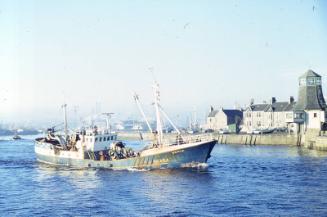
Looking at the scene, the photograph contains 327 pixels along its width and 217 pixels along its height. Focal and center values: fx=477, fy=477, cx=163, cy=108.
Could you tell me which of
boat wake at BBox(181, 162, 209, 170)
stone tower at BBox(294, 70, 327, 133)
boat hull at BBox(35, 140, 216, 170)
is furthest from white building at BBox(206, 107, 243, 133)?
boat hull at BBox(35, 140, 216, 170)

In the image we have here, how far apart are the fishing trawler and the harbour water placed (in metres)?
2.37

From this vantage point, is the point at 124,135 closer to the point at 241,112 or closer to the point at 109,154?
the point at 241,112

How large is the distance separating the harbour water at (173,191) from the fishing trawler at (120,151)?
93.4 inches

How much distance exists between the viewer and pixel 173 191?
155 ft

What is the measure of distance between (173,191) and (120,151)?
23975 millimetres

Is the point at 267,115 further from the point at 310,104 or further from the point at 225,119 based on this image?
the point at 310,104

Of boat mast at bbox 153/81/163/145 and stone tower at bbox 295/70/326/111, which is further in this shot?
stone tower at bbox 295/70/326/111

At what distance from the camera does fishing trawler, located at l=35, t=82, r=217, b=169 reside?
63125 millimetres

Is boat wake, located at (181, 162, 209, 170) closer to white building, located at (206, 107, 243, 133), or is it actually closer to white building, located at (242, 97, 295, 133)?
white building, located at (242, 97, 295, 133)

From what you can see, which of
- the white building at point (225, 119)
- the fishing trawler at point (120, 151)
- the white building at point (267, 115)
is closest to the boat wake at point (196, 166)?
the fishing trawler at point (120, 151)

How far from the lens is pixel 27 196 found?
46.8 m

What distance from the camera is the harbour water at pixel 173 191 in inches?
1534

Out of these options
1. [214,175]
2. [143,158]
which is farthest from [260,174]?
[143,158]

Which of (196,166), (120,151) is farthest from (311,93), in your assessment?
(120,151)
